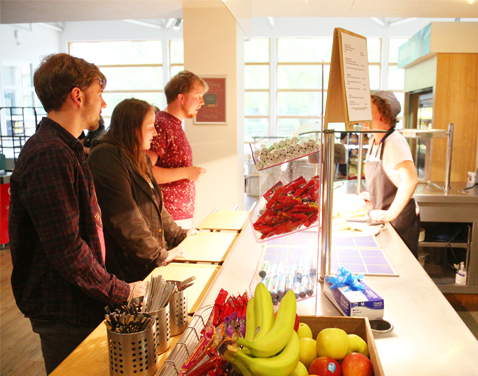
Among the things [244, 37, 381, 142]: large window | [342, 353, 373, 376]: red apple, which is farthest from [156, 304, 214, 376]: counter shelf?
[244, 37, 381, 142]: large window

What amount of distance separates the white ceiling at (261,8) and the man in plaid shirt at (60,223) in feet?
11.1

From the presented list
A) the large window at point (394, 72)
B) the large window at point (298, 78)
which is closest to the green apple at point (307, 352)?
the large window at point (298, 78)

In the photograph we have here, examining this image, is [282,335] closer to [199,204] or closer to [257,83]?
[199,204]

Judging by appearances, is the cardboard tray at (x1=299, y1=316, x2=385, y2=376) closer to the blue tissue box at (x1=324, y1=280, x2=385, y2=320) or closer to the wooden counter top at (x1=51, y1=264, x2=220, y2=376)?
the blue tissue box at (x1=324, y1=280, x2=385, y2=320)

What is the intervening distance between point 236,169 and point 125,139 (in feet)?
9.39

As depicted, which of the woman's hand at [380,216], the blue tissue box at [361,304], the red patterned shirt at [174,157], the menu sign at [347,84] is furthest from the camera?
the red patterned shirt at [174,157]

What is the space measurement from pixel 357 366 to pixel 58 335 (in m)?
1.14

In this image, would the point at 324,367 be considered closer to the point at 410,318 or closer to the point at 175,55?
the point at 410,318

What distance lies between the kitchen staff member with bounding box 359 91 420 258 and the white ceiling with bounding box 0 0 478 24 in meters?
2.16

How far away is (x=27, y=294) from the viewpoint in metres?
1.52

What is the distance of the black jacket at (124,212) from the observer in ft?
6.75

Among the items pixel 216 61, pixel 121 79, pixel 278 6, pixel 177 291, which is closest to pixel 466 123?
pixel 278 6

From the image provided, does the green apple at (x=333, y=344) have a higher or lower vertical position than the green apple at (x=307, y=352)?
higher

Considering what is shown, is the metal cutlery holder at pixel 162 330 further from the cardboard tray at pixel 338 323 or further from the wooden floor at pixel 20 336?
the wooden floor at pixel 20 336
